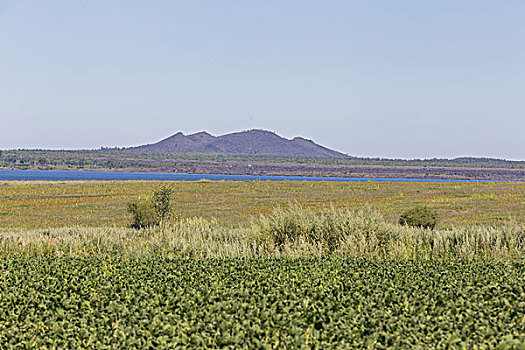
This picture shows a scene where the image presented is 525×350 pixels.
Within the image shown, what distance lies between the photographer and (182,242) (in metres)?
10.6

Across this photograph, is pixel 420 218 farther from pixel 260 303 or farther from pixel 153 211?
pixel 260 303

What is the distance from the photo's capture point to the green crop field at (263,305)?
15.7 ft

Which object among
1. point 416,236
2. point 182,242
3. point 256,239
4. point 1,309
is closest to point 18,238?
point 182,242

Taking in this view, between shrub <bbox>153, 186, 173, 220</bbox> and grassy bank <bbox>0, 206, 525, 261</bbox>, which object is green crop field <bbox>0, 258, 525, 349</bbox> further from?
shrub <bbox>153, 186, 173, 220</bbox>

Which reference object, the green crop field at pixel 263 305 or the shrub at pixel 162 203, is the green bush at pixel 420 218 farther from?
the green crop field at pixel 263 305

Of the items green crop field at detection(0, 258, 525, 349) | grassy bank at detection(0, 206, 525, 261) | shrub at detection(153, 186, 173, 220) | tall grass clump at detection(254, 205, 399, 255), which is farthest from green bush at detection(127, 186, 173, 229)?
green crop field at detection(0, 258, 525, 349)

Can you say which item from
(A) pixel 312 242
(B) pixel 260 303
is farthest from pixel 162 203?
(B) pixel 260 303

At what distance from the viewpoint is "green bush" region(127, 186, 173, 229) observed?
2548cm

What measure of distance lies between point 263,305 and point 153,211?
21.1 meters

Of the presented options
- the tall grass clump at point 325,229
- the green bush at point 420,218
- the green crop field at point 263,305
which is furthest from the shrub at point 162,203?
the green crop field at point 263,305

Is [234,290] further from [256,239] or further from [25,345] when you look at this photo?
[256,239]

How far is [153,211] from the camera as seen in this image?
1023 inches

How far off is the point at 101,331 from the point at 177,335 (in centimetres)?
81

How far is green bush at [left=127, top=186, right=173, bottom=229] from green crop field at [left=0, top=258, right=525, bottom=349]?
697 inches
